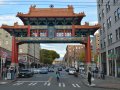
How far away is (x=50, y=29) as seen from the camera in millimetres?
61844

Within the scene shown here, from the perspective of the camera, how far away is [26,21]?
66.8 meters

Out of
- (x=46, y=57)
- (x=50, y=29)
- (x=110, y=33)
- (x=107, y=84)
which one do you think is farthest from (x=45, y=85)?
(x=46, y=57)

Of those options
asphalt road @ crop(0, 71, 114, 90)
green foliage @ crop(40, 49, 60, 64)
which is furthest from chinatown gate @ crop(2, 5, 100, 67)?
green foliage @ crop(40, 49, 60, 64)

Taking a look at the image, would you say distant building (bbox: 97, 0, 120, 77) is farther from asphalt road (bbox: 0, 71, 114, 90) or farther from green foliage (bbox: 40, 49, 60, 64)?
green foliage (bbox: 40, 49, 60, 64)

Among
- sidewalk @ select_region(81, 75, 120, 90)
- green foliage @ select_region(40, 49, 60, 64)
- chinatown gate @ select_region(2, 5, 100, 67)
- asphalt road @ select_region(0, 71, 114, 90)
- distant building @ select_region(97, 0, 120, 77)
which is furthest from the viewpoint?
green foliage @ select_region(40, 49, 60, 64)

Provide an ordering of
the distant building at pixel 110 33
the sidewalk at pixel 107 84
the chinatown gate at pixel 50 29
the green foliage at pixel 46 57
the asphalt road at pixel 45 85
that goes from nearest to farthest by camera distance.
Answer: the asphalt road at pixel 45 85 < the sidewalk at pixel 107 84 < the distant building at pixel 110 33 < the chinatown gate at pixel 50 29 < the green foliage at pixel 46 57

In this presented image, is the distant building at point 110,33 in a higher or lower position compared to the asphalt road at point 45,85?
higher

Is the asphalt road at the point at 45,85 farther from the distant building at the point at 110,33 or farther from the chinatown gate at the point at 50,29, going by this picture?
the chinatown gate at the point at 50,29

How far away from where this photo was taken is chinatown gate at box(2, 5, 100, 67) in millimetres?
61781

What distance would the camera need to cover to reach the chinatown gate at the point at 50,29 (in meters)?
61.8

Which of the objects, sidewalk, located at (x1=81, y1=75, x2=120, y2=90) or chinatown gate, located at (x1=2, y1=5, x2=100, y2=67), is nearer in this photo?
sidewalk, located at (x1=81, y1=75, x2=120, y2=90)

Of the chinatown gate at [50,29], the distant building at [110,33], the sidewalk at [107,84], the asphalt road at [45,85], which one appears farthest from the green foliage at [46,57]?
the sidewalk at [107,84]

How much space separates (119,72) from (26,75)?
622 inches

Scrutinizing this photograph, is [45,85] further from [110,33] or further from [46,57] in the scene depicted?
[46,57]
